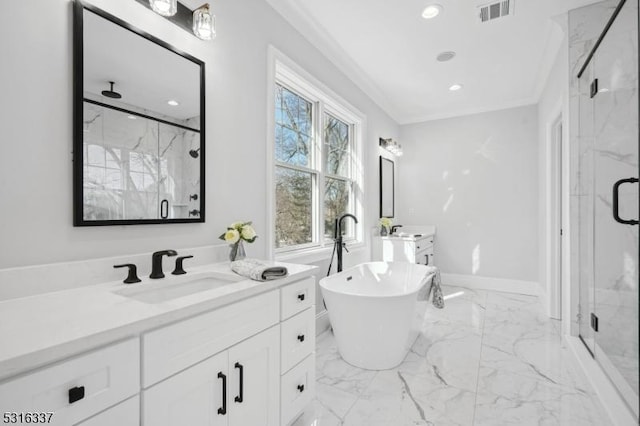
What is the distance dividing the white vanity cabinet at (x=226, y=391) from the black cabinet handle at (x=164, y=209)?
29.5 inches

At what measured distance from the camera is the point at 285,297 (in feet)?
4.85

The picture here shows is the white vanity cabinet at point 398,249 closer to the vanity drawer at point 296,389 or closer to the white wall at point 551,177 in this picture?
the white wall at point 551,177

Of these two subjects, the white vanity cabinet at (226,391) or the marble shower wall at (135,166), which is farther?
the marble shower wall at (135,166)

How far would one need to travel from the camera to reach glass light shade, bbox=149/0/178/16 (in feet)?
4.44

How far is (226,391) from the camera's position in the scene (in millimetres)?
1148

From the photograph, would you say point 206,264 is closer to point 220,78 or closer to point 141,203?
point 141,203

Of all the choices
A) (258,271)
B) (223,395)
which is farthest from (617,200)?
(223,395)

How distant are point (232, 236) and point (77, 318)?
84 cm

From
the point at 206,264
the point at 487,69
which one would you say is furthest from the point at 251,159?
the point at 487,69

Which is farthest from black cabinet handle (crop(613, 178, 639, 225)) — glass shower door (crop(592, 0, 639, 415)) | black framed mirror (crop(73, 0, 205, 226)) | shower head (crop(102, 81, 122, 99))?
shower head (crop(102, 81, 122, 99))

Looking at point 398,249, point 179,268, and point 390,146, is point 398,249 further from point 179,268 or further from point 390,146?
point 179,268

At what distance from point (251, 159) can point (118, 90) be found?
84cm

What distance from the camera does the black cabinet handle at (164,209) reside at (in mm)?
1522

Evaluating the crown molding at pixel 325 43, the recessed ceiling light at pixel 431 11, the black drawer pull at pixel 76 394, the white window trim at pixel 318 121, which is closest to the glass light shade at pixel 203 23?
the white window trim at pixel 318 121
